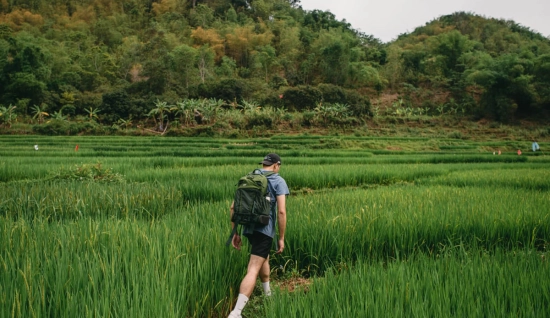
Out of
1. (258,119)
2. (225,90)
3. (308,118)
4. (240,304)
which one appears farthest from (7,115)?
(240,304)

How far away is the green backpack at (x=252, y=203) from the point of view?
260cm

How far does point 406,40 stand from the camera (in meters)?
64.5

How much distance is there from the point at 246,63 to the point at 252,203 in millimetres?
51913

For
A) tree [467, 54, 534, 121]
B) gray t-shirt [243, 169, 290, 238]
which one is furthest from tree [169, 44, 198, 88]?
gray t-shirt [243, 169, 290, 238]

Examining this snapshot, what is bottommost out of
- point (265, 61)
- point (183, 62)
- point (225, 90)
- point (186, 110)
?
point (186, 110)

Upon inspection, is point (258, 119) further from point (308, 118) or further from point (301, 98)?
point (301, 98)

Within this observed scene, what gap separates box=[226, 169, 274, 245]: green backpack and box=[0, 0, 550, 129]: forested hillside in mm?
27130

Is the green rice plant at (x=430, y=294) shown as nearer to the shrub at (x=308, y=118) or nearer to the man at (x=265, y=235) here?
the man at (x=265, y=235)

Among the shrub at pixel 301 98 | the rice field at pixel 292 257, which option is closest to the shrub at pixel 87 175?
the rice field at pixel 292 257

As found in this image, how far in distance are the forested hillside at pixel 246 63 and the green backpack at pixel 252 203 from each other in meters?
27.1

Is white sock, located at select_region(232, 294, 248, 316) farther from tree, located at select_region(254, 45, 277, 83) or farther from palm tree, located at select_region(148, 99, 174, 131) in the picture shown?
tree, located at select_region(254, 45, 277, 83)

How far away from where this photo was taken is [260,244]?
2.74 m

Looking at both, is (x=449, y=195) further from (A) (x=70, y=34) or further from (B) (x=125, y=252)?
(A) (x=70, y=34)

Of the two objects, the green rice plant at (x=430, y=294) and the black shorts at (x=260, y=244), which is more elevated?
the black shorts at (x=260, y=244)
